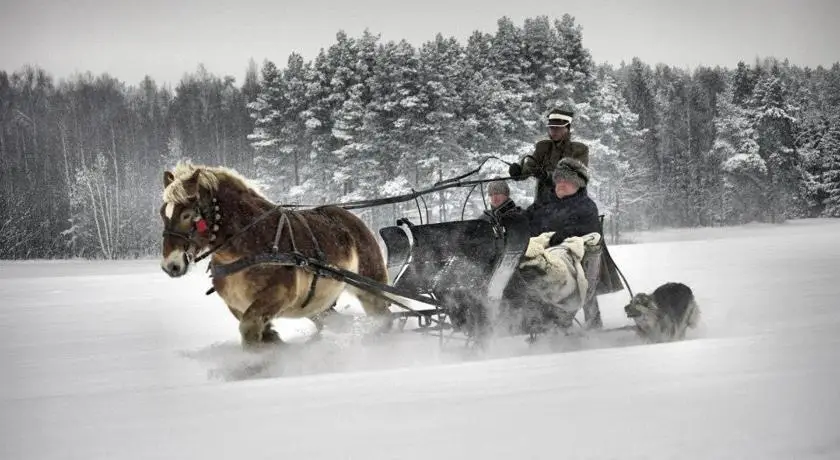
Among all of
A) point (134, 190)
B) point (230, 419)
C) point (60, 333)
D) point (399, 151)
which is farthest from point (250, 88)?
point (230, 419)

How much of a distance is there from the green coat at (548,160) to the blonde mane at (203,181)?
269cm

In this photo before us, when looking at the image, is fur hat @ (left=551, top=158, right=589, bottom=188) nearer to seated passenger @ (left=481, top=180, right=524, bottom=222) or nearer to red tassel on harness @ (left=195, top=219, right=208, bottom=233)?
seated passenger @ (left=481, top=180, right=524, bottom=222)

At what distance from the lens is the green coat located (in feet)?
24.5

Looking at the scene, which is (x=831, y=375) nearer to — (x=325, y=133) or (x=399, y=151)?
(x=399, y=151)

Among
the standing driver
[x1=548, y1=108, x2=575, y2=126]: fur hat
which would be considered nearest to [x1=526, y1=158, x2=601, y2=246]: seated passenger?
the standing driver

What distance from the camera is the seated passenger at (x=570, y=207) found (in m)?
7.01

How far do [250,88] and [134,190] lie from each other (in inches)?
527

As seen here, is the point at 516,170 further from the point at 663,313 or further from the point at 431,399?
the point at 431,399

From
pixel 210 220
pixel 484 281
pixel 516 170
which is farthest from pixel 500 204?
pixel 210 220

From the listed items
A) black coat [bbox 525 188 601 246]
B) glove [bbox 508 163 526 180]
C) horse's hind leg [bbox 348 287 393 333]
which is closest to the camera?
black coat [bbox 525 188 601 246]

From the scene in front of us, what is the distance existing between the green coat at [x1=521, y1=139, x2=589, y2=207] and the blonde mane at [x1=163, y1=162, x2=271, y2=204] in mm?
2692

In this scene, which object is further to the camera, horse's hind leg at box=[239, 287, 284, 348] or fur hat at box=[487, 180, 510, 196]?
fur hat at box=[487, 180, 510, 196]

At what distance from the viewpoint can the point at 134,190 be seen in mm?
45562

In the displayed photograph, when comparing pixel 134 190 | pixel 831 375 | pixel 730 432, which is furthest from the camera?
pixel 134 190
